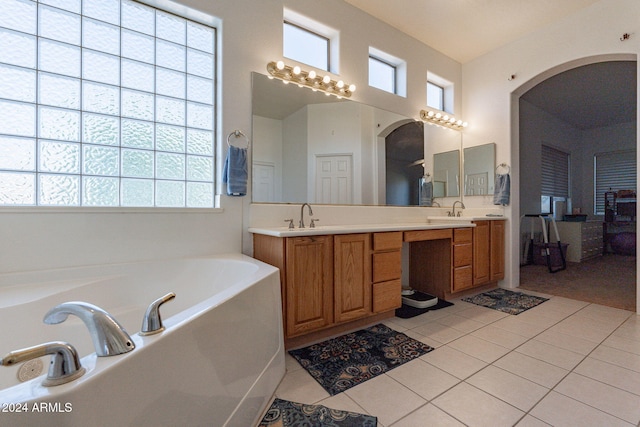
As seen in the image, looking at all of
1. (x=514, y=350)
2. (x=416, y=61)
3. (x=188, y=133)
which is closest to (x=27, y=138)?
(x=188, y=133)

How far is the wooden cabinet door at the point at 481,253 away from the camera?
125 inches

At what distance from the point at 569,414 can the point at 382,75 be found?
3.34 metres

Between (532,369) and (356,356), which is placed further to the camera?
(356,356)

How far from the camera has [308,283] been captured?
193cm

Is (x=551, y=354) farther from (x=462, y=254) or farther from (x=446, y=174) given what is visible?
(x=446, y=174)

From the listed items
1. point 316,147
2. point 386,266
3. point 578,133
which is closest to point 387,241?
point 386,266

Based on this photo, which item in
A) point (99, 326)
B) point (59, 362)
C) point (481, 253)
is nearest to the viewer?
point (59, 362)

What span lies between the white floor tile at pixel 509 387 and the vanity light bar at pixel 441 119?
2.92 meters

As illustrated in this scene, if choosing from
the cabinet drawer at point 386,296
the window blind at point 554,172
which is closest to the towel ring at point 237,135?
the cabinet drawer at point 386,296

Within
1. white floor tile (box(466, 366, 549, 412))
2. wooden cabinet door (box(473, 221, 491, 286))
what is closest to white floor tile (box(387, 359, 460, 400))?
white floor tile (box(466, 366, 549, 412))

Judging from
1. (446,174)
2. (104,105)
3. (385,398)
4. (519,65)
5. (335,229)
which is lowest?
(385,398)

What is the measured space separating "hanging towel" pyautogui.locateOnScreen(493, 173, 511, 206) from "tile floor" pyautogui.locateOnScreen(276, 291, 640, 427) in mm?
1544

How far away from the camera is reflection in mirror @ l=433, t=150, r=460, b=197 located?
375cm

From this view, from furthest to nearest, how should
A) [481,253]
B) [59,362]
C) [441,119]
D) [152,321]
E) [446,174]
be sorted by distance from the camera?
[446,174] → [441,119] → [481,253] → [152,321] → [59,362]
